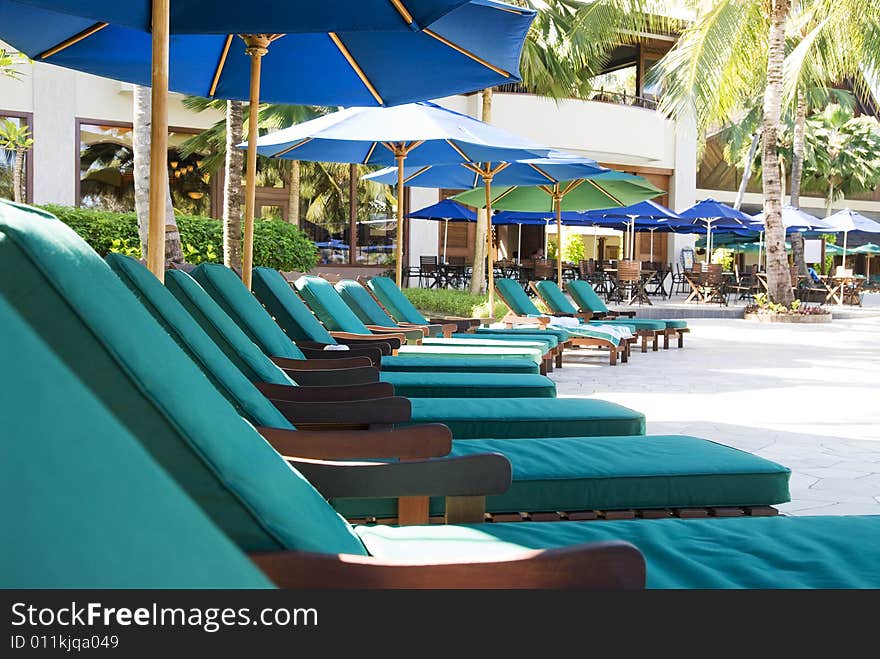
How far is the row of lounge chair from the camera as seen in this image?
37.0 inches

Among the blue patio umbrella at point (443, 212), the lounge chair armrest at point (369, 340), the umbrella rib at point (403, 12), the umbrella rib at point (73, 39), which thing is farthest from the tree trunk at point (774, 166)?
the umbrella rib at point (403, 12)

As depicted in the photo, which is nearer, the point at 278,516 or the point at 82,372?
the point at 82,372

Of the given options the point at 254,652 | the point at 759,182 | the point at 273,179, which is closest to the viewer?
the point at 254,652

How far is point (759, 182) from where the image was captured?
34.8 meters

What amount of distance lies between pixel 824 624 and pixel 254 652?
37.1 inches

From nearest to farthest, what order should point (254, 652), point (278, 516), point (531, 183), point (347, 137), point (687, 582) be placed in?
point (254, 652), point (278, 516), point (687, 582), point (347, 137), point (531, 183)

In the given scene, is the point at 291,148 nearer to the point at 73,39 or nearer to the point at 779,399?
the point at 73,39

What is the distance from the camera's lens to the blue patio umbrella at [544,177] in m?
11.7

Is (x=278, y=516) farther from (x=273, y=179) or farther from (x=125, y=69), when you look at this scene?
(x=273, y=179)

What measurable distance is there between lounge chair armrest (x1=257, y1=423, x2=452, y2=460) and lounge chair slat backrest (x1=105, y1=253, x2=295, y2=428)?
0.48ft

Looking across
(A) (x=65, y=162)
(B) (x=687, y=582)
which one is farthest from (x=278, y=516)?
(A) (x=65, y=162)

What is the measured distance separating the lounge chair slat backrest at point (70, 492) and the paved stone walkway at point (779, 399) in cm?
381

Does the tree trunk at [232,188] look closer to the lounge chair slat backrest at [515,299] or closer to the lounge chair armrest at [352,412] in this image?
the lounge chair slat backrest at [515,299]

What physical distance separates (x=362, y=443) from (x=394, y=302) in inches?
248
